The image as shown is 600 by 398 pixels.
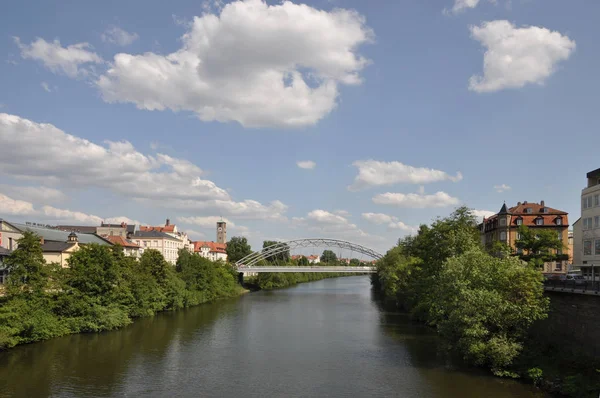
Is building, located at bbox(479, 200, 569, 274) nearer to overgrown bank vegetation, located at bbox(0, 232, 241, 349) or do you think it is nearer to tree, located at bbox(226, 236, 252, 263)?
overgrown bank vegetation, located at bbox(0, 232, 241, 349)

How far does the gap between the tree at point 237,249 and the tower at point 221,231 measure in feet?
108

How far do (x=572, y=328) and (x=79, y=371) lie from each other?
24.9m

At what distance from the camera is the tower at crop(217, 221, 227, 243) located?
150250mm

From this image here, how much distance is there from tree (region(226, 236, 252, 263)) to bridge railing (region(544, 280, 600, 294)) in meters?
90.2

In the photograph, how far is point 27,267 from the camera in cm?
3209

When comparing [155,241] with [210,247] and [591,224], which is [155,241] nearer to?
[210,247]

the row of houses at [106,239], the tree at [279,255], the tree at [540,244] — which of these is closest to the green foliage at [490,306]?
the tree at [540,244]

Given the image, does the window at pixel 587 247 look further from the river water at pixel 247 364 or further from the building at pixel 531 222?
the building at pixel 531 222

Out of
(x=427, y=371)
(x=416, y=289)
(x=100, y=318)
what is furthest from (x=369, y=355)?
(x=100, y=318)

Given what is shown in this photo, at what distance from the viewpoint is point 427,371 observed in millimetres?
24625

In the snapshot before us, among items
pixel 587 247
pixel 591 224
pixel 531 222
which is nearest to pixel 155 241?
pixel 531 222

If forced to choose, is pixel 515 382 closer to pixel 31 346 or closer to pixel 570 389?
pixel 570 389

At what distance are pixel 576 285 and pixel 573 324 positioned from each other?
6.55 feet

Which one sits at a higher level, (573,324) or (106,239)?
(106,239)
